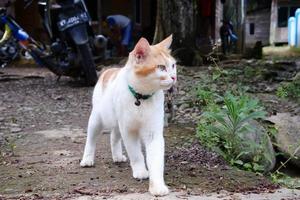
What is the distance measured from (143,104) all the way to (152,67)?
0.29m

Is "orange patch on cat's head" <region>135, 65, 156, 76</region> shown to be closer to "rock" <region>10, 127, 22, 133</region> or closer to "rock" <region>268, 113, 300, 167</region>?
"rock" <region>268, 113, 300, 167</region>

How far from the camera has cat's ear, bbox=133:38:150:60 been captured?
3.41 meters

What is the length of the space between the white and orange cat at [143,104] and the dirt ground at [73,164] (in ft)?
0.55

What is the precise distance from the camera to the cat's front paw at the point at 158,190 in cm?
336

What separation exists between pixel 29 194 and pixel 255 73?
574cm

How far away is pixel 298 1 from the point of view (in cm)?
2059

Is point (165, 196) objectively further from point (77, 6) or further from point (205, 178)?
point (77, 6)

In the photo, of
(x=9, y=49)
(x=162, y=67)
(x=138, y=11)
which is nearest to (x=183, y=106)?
(x=162, y=67)

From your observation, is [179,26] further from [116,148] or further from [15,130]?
[116,148]

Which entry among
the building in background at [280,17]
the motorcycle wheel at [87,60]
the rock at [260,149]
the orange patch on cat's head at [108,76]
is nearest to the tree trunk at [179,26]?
the motorcycle wheel at [87,60]

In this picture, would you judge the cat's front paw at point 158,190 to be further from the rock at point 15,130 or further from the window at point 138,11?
the window at point 138,11

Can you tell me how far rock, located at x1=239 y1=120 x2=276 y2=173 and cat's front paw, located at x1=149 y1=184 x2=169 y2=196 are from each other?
109cm

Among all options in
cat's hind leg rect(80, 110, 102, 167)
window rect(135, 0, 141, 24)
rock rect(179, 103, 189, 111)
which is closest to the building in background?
window rect(135, 0, 141, 24)

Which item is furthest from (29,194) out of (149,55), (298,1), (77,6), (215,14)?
(298,1)
